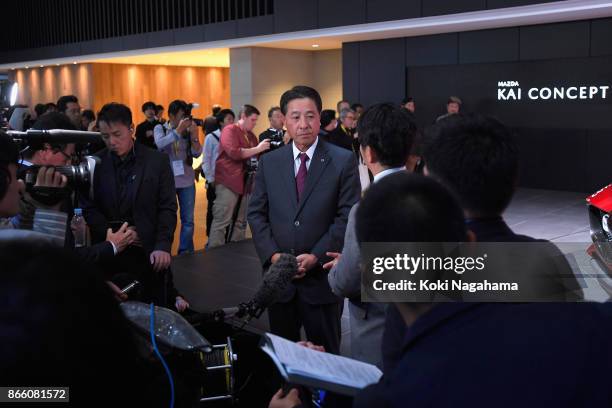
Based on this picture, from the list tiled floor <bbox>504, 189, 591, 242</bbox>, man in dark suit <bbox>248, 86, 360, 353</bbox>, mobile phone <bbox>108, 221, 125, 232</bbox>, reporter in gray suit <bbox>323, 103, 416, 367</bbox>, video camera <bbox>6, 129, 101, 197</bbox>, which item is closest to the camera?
reporter in gray suit <bbox>323, 103, 416, 367</bbox>

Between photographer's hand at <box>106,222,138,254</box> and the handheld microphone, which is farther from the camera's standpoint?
photographer's hand at <box>106,222,138,254</box>

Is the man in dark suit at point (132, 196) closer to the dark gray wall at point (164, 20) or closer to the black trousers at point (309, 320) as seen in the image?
the black trousers at point (309, 320)

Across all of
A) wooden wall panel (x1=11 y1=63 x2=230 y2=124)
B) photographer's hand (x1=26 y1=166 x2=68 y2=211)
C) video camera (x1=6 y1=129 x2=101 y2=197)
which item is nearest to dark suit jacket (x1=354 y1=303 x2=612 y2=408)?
photographer's hand (x1=26 y1=166 x2=68 y2=211)

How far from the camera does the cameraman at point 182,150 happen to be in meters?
5.96

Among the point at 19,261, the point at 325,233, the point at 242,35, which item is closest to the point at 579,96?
the point at 242,35

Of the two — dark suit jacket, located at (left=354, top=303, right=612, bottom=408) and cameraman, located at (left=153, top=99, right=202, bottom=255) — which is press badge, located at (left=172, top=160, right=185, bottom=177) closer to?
cameraman, located at (left=153, top=99, right=202, bottom=255)

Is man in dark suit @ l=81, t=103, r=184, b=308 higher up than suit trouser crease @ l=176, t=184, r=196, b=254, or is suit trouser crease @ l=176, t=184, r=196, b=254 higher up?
man in dark suit @ l=81, t=103, r=184, b=308

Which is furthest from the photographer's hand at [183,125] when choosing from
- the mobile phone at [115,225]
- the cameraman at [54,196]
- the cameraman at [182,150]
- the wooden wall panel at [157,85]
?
the wooden wall panel at [157,85]

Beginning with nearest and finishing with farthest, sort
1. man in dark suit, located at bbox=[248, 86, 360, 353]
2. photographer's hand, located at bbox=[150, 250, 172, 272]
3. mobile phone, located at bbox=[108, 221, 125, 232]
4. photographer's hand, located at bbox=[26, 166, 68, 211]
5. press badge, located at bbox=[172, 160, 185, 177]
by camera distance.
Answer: photographer's hand, located at bbox=[26, 166, 68, 211] → man in dark suit, located at bbox=[248, 86, 360, 353] → mobile phone, located at bbox=[108, 221, 125, 232] → photographer's hand, located at bbox=[150, 250, 172, 272] → press badge, located at bbox=[172, 160, 185, 177]

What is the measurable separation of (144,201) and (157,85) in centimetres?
1756

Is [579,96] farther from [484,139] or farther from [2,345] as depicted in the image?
[2,345]

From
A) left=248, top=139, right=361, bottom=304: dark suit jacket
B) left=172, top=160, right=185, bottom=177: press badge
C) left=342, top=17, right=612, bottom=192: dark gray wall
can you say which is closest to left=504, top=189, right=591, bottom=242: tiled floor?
left=342, top=17, right=612, bottom=192: dark gray wall

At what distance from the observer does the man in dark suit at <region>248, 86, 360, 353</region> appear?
9.12 feet

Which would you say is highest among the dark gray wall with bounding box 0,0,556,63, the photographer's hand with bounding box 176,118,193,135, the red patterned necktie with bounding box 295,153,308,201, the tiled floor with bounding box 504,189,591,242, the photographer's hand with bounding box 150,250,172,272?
the dark gray wall with bounding box 0,0,556,63
